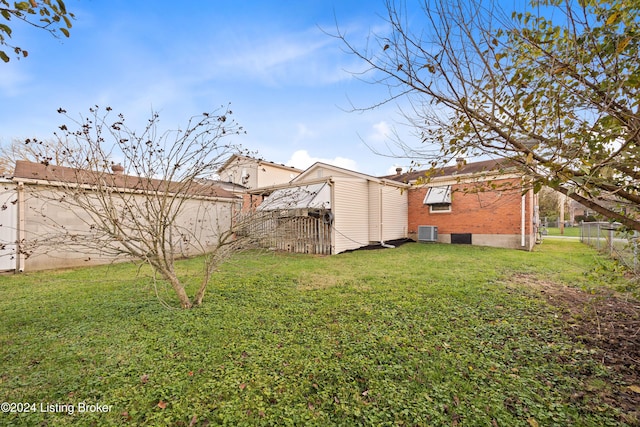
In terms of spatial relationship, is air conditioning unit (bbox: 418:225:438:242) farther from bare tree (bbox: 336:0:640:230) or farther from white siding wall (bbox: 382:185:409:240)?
bare tree (bbox: 336:0:640:230)

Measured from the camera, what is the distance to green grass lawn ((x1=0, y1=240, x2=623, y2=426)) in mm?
2854

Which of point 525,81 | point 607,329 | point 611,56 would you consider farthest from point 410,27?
point 607,329

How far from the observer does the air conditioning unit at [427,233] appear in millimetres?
18234

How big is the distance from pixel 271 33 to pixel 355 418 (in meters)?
9.92

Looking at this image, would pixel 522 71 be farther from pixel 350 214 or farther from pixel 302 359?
pixel 350 214

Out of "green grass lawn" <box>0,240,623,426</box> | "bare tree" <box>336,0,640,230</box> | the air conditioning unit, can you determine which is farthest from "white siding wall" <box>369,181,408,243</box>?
"bare tree" <box>336,0,640,230</box>

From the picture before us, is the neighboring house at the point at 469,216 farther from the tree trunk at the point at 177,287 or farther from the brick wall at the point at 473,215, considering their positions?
the tree trunk at the point at 177,287

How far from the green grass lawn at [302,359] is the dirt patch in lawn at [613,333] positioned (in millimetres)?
158

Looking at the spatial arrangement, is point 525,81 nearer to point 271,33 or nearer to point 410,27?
point 410,27

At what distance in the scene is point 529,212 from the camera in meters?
16.1

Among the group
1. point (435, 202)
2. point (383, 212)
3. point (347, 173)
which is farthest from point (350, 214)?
point (435, 202)

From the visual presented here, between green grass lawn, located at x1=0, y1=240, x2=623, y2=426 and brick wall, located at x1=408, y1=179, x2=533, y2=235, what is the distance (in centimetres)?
1108

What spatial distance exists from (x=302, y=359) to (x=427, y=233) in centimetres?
1644

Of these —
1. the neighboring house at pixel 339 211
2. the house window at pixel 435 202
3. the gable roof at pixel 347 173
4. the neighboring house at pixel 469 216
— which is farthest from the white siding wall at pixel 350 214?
the house window at pixel 435 202
